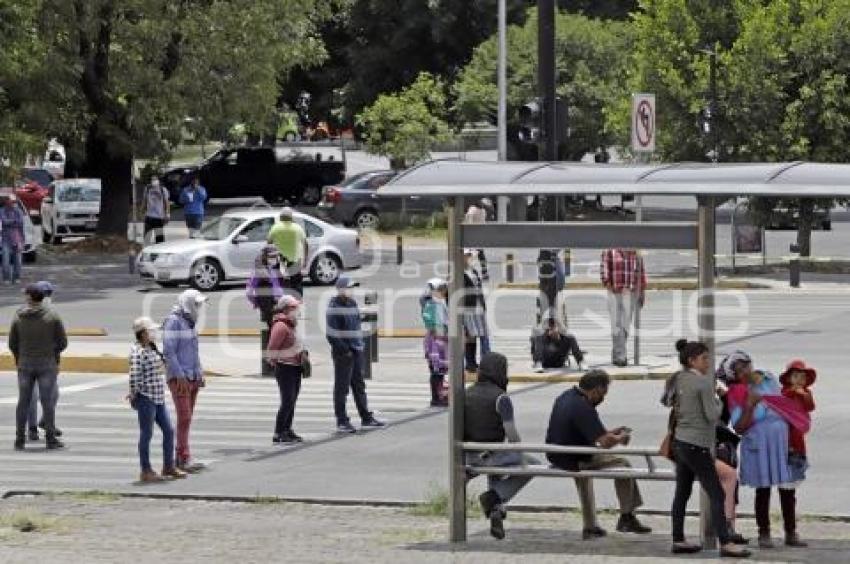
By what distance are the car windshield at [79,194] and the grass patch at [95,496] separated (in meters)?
33.8

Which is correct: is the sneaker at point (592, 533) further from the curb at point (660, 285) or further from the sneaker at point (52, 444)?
the curb at point (660, 285)

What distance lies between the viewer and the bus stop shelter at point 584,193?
564 inches

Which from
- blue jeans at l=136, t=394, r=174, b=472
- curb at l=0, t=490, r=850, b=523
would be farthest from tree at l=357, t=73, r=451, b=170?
curb at l=0, t=490, r=850, b=523

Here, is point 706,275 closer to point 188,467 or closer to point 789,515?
point 789,515

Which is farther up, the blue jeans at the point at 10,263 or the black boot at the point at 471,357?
the blue jeans at the point at 10,263

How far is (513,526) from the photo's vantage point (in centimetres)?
1631

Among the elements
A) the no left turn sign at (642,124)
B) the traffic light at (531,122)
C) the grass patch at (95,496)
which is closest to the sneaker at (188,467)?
the grass patch at (95,496)

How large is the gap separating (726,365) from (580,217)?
45140 millimetres

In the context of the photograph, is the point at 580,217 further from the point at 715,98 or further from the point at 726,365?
the point at 726,365

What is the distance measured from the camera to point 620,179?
14.7 metres

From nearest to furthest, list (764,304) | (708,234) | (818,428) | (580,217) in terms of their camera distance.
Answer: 1. (708,234)
2. (818,428)
3. (764,304)
4. (580,217)

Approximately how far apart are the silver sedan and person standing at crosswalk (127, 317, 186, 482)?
19887mm

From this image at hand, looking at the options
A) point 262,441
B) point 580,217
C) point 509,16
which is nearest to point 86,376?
point 262,441

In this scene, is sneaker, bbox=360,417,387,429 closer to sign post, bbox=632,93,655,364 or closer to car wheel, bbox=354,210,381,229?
sign post, bbox=632,93,655,364
